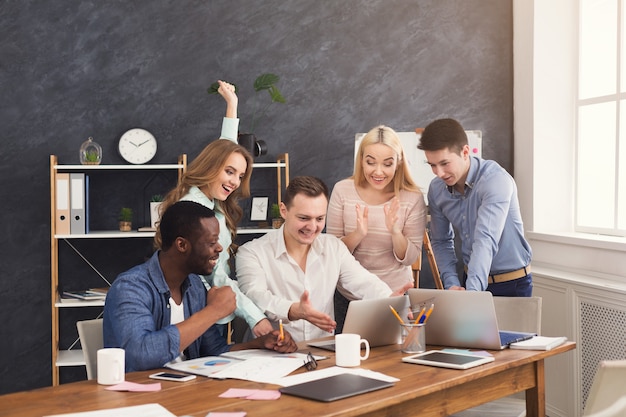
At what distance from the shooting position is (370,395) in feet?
6.24

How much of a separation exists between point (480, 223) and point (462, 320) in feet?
2.43

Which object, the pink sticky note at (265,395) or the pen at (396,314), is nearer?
the pink sticky note at (265,395)

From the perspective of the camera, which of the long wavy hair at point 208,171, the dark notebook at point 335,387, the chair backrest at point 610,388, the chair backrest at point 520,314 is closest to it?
the chair backrest at point 610,388

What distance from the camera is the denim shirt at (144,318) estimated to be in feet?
7.21

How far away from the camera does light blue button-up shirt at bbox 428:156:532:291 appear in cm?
310

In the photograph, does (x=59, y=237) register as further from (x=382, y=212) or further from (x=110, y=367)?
(x=110, y=367)

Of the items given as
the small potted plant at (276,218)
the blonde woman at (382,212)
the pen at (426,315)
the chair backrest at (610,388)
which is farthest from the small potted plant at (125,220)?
the chair backrest at (610,388)

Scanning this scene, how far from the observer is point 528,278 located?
3.46m

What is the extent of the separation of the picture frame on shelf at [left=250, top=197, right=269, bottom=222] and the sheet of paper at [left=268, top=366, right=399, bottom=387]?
2.52 metres

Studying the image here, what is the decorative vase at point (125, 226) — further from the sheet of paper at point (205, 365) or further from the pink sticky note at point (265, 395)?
the pink sticky note at point (265, 395)

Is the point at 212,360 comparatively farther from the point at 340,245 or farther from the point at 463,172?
the point at 463,172

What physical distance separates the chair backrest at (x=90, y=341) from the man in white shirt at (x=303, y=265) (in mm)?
605

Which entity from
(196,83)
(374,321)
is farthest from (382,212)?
(196,83)

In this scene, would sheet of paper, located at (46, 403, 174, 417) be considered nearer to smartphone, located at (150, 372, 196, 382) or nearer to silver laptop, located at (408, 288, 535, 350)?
smartphone, located at (150, 372, 196, 382)
